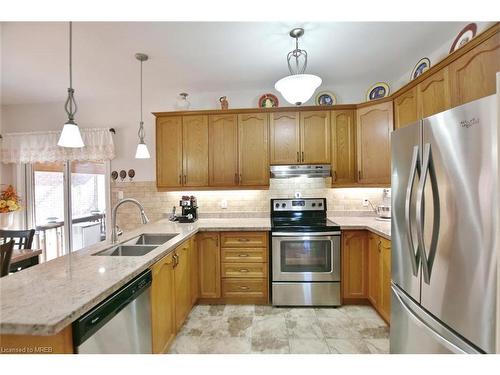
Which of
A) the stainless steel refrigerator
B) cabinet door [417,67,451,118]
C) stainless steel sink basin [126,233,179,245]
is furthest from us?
stainless steel sink basin [126,233,179,245]

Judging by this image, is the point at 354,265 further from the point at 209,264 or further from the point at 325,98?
the point at 325,98

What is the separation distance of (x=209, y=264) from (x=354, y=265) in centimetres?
160

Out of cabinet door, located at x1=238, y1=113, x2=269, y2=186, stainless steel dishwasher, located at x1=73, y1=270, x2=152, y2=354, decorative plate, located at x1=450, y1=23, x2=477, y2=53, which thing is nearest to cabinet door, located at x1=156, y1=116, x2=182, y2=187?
cabinet door, located at x1=238, y1=113, x2=269, y2=186

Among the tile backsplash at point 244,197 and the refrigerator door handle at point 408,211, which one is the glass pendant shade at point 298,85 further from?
the tile backsplash at point 244,197

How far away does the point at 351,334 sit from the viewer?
2078 millimetres

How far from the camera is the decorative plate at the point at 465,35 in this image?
1778 mm

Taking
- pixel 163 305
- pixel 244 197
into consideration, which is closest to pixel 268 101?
pixel 244 197

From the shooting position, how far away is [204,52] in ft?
7.38

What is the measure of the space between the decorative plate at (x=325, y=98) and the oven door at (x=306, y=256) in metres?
1.73

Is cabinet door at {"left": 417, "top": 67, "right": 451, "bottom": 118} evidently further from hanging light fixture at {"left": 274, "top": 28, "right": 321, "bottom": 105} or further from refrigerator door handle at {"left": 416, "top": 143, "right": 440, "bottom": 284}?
hanging light fixture at {"left": 274, "top": 28, "right": 321, "bottom": 105}

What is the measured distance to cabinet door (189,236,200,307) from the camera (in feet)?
7.90

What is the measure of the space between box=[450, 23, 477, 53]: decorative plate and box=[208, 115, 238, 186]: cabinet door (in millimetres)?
2141

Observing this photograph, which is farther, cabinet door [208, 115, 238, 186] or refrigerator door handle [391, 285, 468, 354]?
cabinet door [208, 115, 238, 186]
